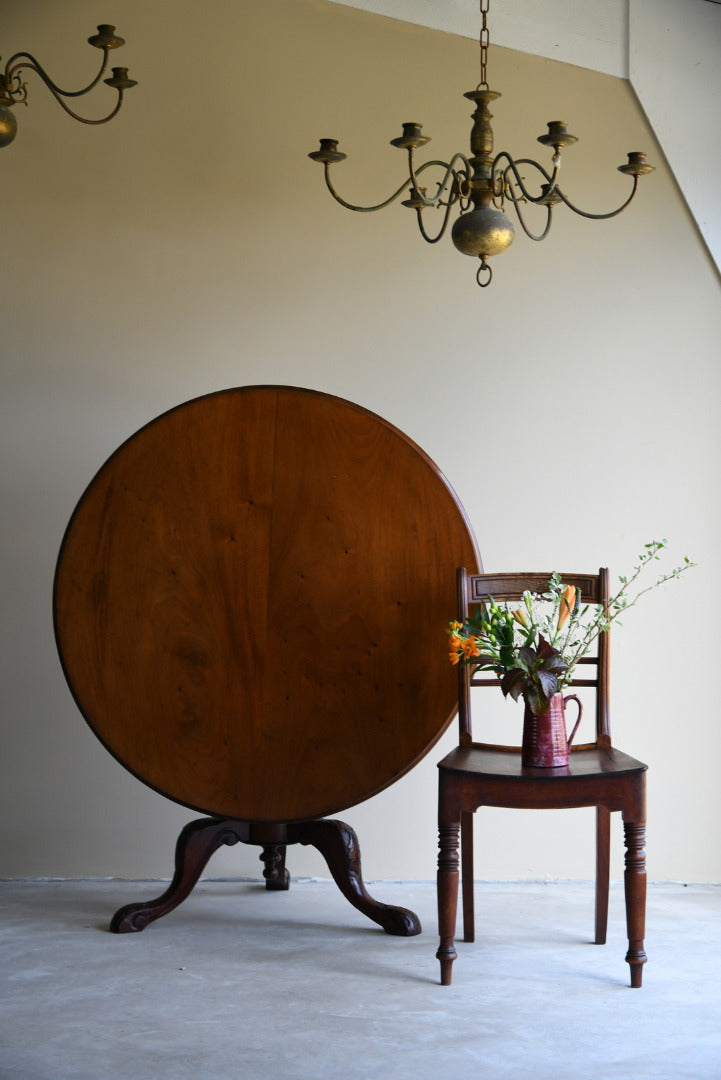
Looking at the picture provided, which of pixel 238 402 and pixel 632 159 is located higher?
pixel 632 159

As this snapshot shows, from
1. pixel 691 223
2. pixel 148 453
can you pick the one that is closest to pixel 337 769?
pixel 148 453

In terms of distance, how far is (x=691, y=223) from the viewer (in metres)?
3.28

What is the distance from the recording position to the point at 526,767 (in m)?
2.47

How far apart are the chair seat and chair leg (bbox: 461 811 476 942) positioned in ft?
0.73

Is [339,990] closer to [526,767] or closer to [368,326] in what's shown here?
[526,767]

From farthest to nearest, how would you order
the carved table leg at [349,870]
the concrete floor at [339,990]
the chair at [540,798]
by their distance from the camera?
the carved table leg at [349,870] < the chair at [540,798] < the concrete floor at [339,990]

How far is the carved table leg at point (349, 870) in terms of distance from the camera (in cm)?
279

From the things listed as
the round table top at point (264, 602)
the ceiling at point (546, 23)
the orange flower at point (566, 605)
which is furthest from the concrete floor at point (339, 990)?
the ceiling at point (546, 23)

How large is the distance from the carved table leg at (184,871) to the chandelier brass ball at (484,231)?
1.50 meters

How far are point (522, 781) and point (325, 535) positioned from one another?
29.9 inches

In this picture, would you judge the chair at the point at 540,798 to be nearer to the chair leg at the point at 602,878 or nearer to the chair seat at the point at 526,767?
the chair seat at the point at 526,767

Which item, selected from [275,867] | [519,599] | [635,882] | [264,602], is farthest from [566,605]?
[275,867]

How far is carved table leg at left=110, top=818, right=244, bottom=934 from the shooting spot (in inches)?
110

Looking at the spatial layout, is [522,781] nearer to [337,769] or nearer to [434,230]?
[337,769]
